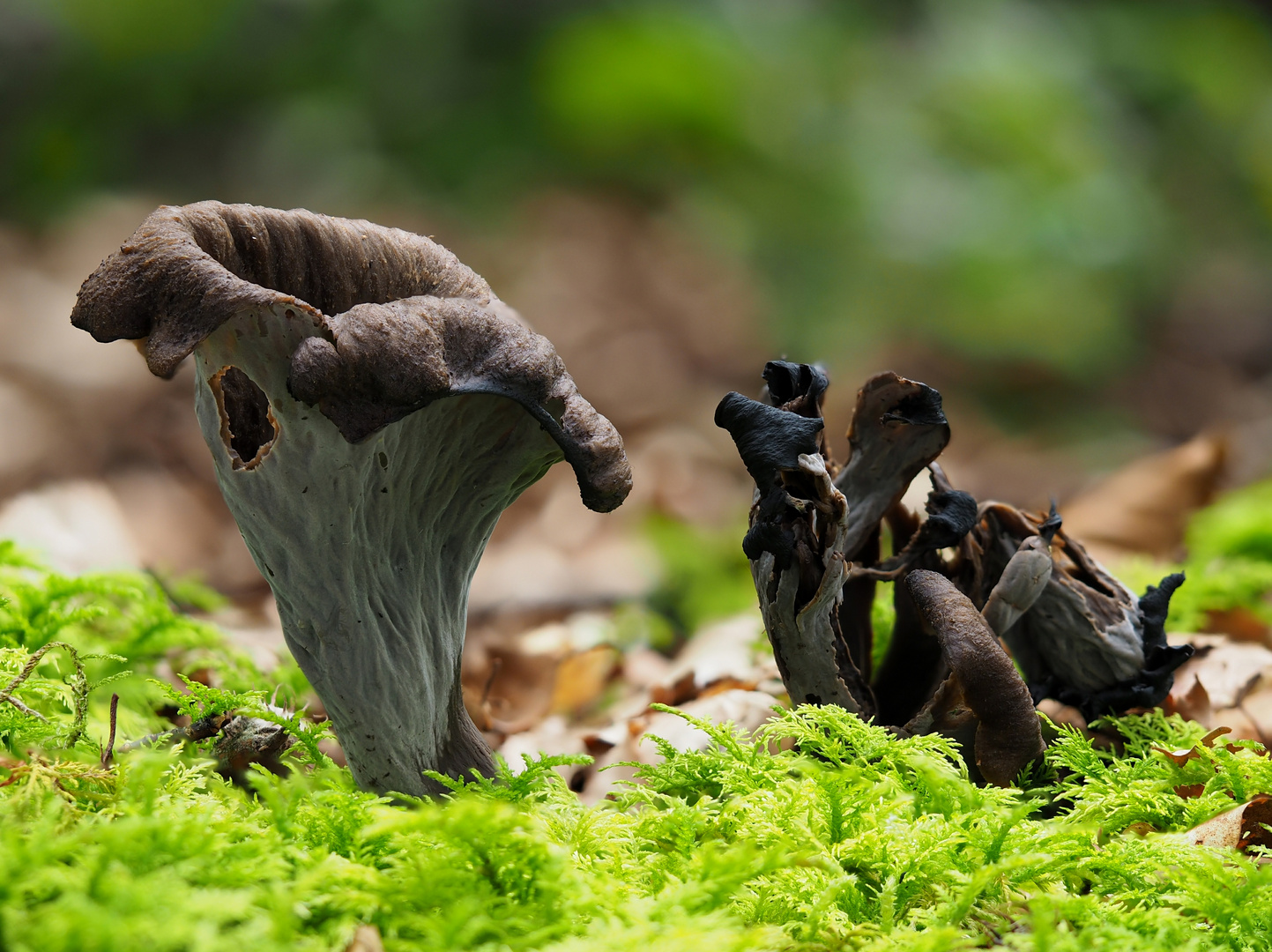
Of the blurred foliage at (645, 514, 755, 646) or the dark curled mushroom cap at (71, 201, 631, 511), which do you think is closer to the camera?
the dark curled mushroom cap at (71, 201, 631, 511)

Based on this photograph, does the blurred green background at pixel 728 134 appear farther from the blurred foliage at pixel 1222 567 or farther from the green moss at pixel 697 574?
the blurred foliage at pixel 1222 567

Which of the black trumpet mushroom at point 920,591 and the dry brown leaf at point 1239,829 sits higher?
the black trumpet mushroom at point 920,591

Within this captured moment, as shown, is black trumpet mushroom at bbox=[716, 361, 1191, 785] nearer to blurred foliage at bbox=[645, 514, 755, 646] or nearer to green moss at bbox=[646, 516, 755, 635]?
blurred foliage at bbox=[645, 514, 755, 646]

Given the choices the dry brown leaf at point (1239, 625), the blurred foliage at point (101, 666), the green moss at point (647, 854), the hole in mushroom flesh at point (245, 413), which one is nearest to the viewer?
the green moss at point (647, 854)

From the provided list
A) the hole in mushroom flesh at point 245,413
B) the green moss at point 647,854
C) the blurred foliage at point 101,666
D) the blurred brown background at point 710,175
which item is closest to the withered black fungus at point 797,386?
the green moss at point 647,854

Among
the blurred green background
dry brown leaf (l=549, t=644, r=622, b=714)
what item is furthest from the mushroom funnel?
the blurred green background

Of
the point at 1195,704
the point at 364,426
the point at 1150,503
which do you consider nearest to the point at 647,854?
the point at 364,426

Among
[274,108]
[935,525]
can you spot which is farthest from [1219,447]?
[274,108]
